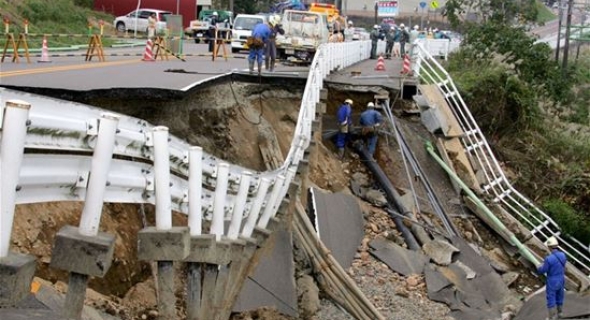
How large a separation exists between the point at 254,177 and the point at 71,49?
23.2m

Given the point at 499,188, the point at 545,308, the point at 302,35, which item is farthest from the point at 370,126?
the point at 302,35

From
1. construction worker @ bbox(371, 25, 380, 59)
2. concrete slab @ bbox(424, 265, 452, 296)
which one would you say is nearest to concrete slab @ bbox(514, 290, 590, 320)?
concrete slab @ bbox(424, 265, 452, 296)

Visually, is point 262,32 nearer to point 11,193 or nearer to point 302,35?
point 302,35

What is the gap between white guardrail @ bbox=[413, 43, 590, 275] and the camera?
19469mm

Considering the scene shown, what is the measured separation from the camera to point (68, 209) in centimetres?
830

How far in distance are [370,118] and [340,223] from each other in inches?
181

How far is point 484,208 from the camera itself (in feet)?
60.3

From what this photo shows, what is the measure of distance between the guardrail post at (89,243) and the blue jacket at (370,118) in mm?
14273

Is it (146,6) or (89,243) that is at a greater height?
(146,6)

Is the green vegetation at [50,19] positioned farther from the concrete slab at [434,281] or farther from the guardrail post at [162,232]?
the guardrail post at [162,232]

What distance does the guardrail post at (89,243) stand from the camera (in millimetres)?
4387

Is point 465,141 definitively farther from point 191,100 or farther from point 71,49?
point 71,49

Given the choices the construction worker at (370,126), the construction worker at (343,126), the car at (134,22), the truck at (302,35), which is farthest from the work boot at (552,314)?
the car at (134,22)

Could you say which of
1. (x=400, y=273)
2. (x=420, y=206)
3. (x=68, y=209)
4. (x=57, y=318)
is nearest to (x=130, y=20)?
(x=420, y=206)
